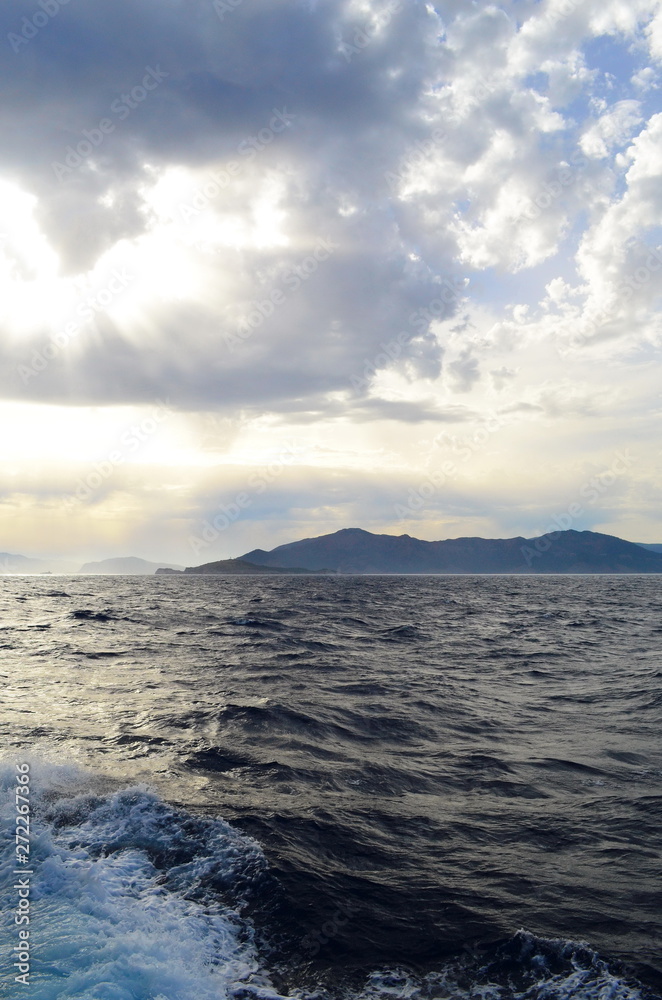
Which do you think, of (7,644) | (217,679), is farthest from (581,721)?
(7,644)

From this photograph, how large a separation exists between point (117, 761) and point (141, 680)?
935 cm

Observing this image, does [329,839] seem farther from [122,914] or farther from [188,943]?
[122,914]

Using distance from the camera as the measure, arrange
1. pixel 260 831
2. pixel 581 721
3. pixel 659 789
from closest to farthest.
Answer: pixel 260 831, pixel 659 789, pixel 581 721

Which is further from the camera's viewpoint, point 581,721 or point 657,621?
point 657,621

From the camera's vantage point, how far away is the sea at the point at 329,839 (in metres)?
6.51

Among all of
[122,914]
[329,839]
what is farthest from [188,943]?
[329,839]

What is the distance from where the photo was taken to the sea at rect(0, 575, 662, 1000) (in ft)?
21.4

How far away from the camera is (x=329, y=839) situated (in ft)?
32.0

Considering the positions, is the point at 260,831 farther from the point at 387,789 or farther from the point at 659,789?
the point at 659,789

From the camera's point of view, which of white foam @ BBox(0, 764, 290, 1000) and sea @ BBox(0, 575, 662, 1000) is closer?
white foam @ BBox(0, 764, 290, 1000)

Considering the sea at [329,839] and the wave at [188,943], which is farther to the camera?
the sea at [329,839]

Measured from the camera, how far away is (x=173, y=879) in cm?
839

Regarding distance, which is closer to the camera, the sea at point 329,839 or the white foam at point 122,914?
the white foam at point 122,914

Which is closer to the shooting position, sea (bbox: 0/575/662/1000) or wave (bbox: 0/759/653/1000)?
wave (bbox: 0/759/653/1000)
